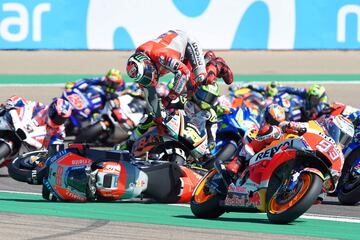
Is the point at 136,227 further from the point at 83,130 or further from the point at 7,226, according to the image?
the point at 83,130

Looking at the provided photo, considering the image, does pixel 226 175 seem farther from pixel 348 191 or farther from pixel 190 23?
pixel 190 23

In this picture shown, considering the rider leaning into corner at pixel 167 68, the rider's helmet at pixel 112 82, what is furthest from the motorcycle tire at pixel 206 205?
the rider's helmet at pixel 112 82

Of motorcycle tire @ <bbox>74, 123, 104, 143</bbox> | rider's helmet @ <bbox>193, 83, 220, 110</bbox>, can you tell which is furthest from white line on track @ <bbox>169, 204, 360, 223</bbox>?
motorcycle tire @ <bbox>74, 123, 104, 143</bbox>

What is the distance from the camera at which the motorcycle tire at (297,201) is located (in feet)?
28.7

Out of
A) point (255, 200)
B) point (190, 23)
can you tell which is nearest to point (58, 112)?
point (255, 200)

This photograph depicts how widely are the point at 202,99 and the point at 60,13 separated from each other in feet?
35.7

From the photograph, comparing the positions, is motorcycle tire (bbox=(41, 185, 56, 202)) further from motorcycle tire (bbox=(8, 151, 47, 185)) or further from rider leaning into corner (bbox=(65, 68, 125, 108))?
rider leaning into corner (bbox=(65, 68, 125, 108))

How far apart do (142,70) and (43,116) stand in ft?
7.58

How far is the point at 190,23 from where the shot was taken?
24.7 meters

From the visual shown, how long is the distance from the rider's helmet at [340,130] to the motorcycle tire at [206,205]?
2106 millimetres

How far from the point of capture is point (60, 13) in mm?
24297

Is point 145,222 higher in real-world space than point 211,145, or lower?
lower

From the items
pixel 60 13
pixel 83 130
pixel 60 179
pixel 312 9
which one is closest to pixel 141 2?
pixel 60 13

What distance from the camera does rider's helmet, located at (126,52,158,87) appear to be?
12.8 metres
